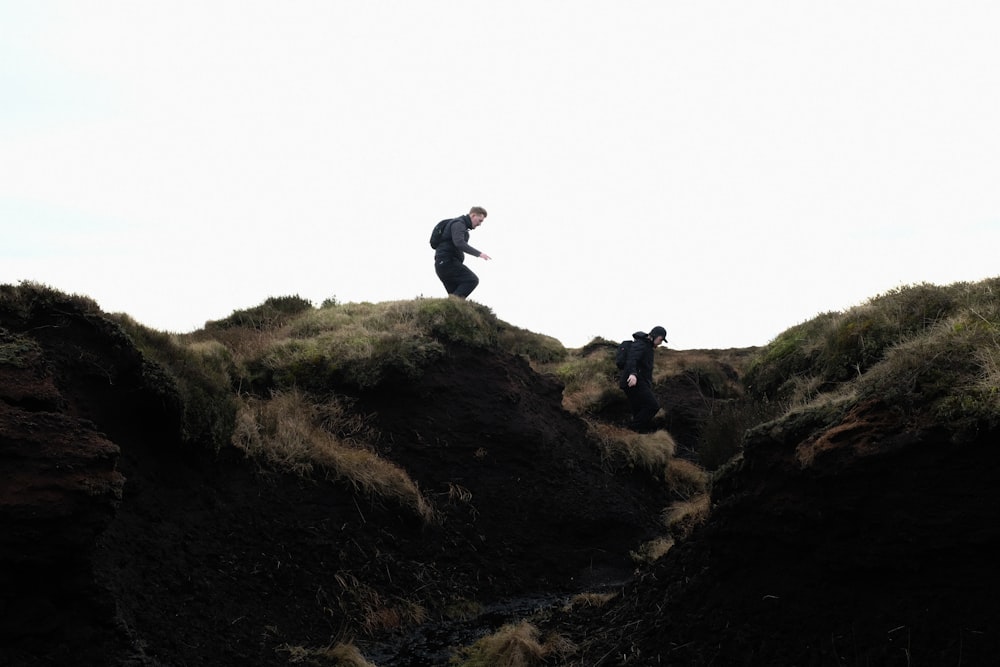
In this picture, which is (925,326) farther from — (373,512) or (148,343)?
(148,343)

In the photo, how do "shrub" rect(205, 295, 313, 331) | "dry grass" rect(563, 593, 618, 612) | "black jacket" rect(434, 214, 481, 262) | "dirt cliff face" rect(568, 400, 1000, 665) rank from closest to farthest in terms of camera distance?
"dirt cliff face" rect(568, 400, 1000, 665) < "dry grass" rect(563, 593, 618, 612) < "shrub" rect(205, 295, 313, 331) < "black jacket" rect(434, 214, 481, 262)

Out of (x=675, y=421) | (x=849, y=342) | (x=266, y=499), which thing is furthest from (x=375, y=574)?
(x=675, y=421)

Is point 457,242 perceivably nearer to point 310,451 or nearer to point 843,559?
point 310,451

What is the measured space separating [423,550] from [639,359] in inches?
291

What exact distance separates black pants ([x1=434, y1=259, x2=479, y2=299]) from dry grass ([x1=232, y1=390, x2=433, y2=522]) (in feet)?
19.3

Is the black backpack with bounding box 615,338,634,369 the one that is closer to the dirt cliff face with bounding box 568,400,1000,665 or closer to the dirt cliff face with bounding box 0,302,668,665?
the dirt cliff face with bounding box 0,302,668,665

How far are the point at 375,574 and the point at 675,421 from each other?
1064cm

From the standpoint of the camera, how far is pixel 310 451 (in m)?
11.1

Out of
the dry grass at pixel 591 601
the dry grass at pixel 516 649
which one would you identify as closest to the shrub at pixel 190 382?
the dry grass at pixel 516 649

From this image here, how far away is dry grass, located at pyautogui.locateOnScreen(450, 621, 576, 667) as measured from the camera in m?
7.84

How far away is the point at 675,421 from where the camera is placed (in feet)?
62.9

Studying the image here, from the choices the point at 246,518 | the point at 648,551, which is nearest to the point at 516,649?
Answer: the point at 246,518

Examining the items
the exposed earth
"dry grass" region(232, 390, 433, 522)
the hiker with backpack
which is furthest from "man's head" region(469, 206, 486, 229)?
"dry grass" region(232, 390, 433, 522)

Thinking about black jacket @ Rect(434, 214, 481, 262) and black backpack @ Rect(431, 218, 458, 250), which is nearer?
black jacket @ Rect(434, 214, 481, 262)
